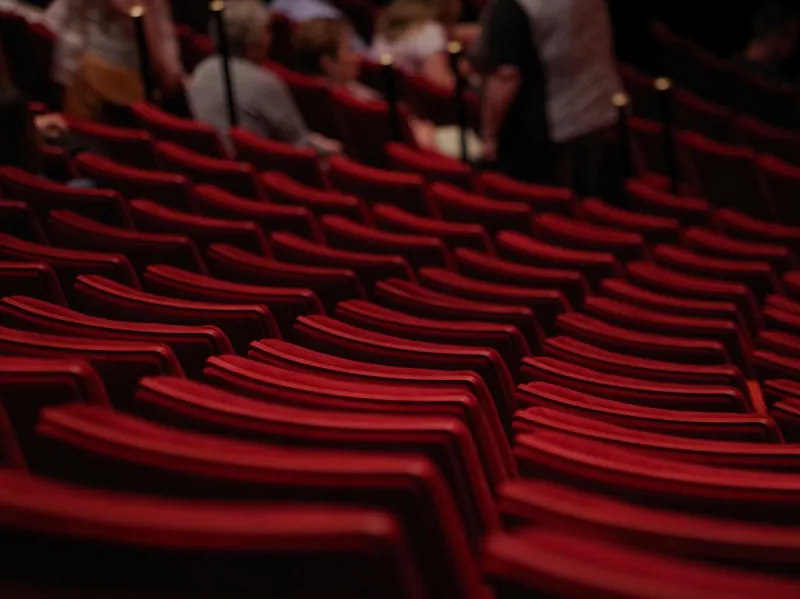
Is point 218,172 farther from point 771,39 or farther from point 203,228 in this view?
point 771,39

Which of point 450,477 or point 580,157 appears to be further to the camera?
point 580,157

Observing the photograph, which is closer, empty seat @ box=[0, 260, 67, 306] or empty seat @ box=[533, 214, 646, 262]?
empty seat @ box=[0, 260, 67, 306]

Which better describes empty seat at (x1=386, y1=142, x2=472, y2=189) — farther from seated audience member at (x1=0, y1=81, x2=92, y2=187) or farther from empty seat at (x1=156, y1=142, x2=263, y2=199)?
seated audience member at (x1=0, y1=81, x2=92, y2=187)

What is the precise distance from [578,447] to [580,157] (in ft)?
2.95

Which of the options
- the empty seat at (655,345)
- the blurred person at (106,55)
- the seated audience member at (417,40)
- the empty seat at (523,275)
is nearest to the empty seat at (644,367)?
the empty seat at (655,345)

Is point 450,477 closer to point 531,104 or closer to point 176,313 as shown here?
point 176,313

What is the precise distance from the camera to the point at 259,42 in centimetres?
125

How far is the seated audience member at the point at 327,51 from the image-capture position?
1.41 meters

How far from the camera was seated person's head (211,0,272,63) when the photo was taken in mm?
1246

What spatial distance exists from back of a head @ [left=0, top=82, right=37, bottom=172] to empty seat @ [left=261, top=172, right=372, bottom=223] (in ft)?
0.59

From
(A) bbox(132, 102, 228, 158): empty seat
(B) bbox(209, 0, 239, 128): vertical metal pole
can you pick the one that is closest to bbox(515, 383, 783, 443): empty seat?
(A) bbox(132, 102, 228, 158): empty seat

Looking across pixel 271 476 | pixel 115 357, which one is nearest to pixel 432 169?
pixel 115 357

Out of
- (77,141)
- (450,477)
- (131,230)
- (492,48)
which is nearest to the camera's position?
(450,477)

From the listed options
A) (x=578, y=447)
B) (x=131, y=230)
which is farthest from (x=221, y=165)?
(x=578, y=447)
